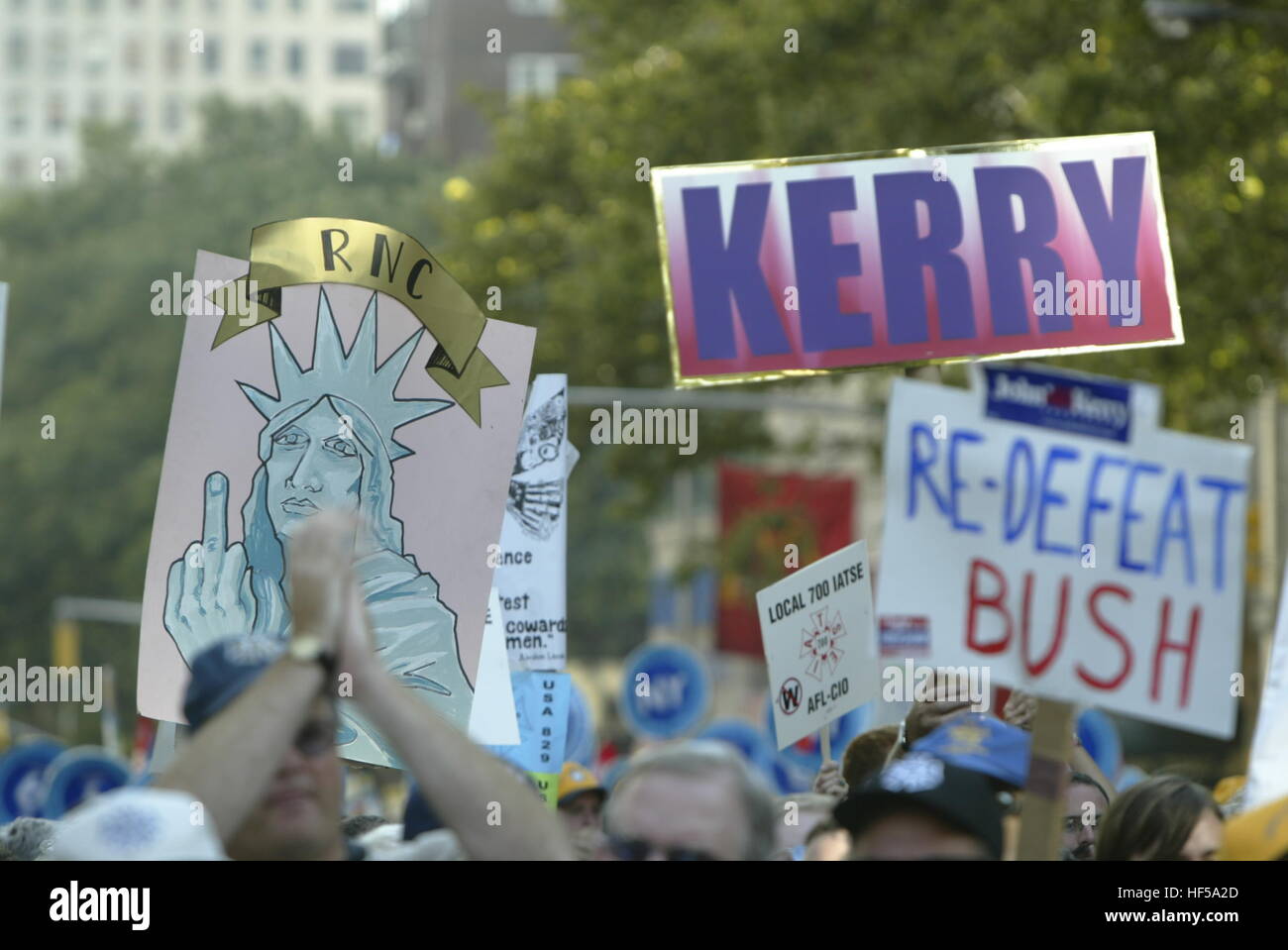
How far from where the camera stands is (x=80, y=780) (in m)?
12.6

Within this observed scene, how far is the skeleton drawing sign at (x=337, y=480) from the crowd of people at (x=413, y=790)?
783mm

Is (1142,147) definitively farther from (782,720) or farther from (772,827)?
(772,827)

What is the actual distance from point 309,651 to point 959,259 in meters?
2.89

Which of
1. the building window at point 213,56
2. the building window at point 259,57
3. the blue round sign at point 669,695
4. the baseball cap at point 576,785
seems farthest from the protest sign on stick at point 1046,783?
the building window at point 259,57

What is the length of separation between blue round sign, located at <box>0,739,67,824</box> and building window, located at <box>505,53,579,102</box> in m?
55.2

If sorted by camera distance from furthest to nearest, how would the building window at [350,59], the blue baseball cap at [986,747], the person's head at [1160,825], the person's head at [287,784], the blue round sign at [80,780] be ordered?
the building window at [350,59] < the blue round sign at [80,780] < the blue baseball cap at [986,747] < the person's head at [1160,825] < the person's head at [287,784]

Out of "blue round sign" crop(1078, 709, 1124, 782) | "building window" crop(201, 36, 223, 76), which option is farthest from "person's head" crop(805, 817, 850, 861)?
"building window" crop(201, 36, 223, 76)

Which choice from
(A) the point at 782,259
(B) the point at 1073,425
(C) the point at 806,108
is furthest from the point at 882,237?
(C) the point at 806,108

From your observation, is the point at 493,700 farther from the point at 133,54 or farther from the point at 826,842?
the point at 133,54

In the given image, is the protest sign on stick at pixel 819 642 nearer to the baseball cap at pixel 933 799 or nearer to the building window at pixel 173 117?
the baseball cap at pixel 933 799

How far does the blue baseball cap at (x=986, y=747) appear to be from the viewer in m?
4.37

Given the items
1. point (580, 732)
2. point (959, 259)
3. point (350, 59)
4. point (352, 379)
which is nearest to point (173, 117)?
point (350, 59)

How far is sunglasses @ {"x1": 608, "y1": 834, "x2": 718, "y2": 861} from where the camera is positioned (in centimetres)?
345
